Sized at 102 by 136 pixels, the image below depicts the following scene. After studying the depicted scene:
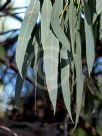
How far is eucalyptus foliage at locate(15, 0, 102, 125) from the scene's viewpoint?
1781 millimetres

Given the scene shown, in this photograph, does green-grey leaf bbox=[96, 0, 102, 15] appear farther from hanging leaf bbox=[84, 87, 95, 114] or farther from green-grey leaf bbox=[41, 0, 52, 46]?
hanging leaf bbox=[84, 87, 95, 114]

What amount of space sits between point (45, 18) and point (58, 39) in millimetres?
91

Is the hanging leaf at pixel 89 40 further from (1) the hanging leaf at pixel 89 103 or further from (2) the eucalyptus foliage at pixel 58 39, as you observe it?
(1) the hanging leaf at pixel 89 103

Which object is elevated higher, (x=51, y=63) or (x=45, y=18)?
(x=45, y=18)

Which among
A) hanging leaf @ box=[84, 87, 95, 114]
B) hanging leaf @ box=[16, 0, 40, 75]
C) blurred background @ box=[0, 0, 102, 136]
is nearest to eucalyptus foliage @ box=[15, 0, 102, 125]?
hanging leaf @ box=[16, 0, 40, 75]

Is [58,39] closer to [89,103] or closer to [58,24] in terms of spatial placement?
[58,24]

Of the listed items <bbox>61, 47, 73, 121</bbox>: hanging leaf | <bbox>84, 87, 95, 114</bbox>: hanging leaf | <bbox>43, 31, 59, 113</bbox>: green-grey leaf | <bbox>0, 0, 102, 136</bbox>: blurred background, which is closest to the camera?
<bbox>43, 31, 59, 113</bbox>: green-grey leaf

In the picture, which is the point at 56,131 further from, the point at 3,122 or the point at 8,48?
the point at 8,48

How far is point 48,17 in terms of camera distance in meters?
1.83

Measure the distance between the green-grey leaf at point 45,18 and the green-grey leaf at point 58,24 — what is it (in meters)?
0.02

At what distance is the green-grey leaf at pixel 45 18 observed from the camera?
181cm

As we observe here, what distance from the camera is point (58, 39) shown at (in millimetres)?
1804

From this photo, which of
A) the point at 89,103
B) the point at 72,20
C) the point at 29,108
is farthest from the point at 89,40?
the point at 29,108

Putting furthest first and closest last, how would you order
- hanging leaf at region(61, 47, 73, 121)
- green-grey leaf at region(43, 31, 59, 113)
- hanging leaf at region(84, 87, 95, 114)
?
hanging leaf at region(84, 87, 95, 114), hanging leaf at region(61, 47, 73, 121), green-grey leaf at region(43, 31, 59, 113)
